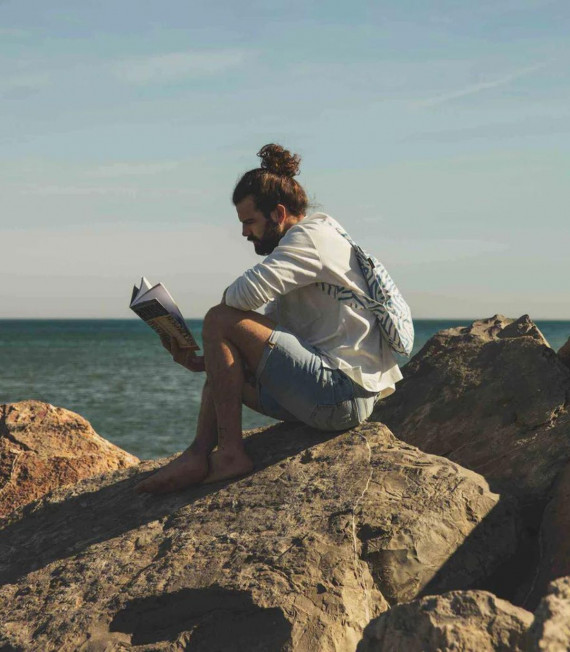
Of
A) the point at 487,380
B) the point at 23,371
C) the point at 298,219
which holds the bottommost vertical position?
the point at 23,371

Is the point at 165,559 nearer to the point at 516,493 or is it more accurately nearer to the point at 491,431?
the point at 516,493

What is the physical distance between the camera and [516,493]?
4.25 metres

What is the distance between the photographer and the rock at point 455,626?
8.36ft

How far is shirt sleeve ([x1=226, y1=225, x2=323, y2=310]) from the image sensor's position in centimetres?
396

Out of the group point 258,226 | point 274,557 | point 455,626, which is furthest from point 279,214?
point 455,626

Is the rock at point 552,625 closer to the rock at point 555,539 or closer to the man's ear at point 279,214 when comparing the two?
the rock at point 555,539

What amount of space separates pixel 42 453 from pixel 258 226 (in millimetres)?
2239

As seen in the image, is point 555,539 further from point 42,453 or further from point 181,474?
point 42,453

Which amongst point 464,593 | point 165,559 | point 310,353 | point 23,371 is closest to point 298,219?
point 310,353

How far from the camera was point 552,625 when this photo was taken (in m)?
2.38

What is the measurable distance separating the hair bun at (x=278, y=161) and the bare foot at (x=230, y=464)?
54.3 inches

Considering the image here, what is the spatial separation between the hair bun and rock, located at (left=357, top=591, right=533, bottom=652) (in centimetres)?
234

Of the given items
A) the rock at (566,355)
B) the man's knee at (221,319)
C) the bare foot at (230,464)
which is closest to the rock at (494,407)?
the rock at (566,355)

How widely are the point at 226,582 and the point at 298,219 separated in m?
1.79
